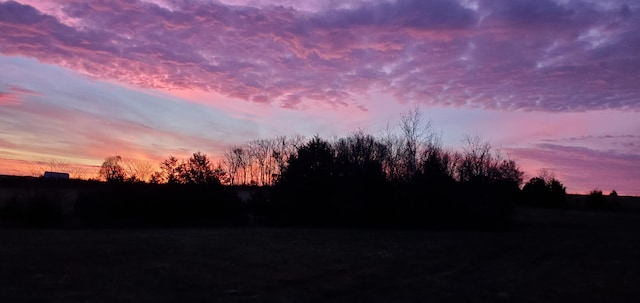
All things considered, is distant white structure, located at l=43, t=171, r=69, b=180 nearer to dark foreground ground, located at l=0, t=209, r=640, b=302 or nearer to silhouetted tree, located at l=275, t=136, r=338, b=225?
silhouetted tree, located at l=275, t=136, r=338, b=225

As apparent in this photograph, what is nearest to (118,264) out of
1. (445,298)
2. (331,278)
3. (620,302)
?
(331,278)

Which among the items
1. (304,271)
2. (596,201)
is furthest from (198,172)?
(596,201)

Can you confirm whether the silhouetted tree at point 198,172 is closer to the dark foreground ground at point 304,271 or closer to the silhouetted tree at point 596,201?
the dark foreground ground at point 304,271

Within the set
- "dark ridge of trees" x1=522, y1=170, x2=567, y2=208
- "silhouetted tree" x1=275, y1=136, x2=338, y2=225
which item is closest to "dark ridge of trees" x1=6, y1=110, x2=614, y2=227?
"silhouetted tree" x1=275, y1=136, x2=338, y2=225

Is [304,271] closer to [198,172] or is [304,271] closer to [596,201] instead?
[198,172]

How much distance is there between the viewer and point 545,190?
73375mm

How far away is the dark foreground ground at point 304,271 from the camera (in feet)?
42.7

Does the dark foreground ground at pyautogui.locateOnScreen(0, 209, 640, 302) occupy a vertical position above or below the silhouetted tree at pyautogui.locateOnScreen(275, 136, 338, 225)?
below

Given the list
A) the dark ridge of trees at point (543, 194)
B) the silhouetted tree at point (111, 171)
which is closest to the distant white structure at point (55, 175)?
the silhouetted tree at point (111, 171)

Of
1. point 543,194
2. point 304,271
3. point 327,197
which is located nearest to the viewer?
point 304,271

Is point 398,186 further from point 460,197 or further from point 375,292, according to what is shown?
point 375,292

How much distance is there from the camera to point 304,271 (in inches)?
641

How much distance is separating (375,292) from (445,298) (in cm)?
169

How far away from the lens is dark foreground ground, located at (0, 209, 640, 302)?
Answer: 42.7 feet
